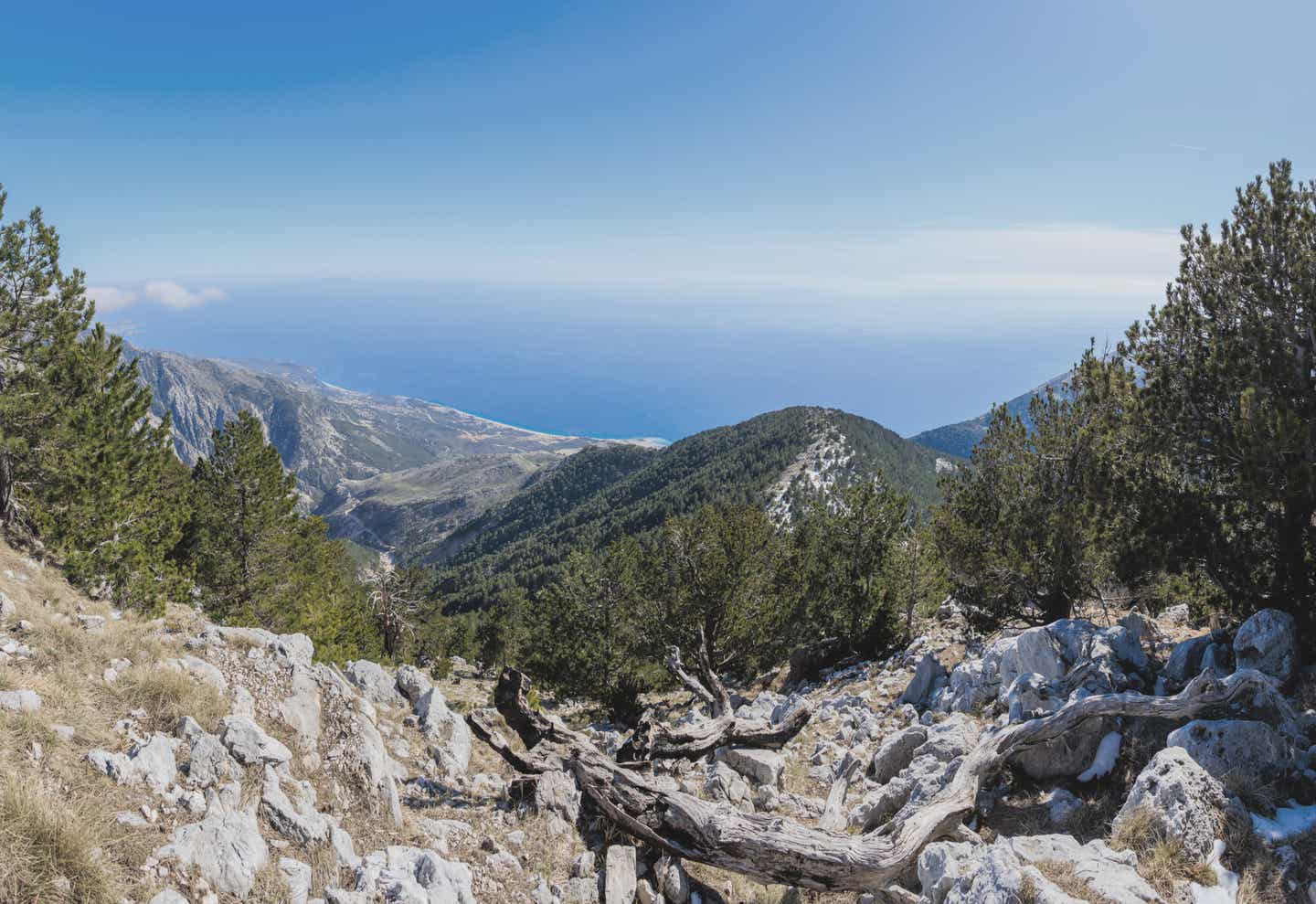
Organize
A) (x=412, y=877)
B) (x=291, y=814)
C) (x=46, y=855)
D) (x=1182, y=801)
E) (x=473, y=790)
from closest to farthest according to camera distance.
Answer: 1. (x=46, y=855)
2. (x=412, y=877)
3. (x=1182, y=801)
4. (x=291, y=814)
5. (x=473, y=790)

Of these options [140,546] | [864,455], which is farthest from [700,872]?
[864,455]

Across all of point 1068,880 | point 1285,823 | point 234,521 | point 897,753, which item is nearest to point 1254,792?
point 1285,823

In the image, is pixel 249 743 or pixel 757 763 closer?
pixel 249 743

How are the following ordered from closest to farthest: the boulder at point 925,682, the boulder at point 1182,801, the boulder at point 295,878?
the boulder at point 295,878
the boulder at point 1182,801
the boulder at point 925,682

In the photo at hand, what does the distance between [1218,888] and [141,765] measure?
10592 mm

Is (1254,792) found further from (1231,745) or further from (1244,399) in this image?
(1244,399)

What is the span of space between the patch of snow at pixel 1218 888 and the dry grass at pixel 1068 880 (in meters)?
1.01

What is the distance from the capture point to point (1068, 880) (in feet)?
18.7

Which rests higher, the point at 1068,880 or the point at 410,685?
the point at 1068,880

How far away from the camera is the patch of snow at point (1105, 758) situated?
8.09m

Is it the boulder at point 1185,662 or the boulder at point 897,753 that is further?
the boulder at point 897,753

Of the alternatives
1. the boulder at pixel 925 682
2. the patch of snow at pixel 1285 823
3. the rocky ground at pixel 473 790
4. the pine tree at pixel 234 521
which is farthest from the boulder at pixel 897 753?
the pine tree at pixel 234 521

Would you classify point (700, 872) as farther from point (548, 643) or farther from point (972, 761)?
point (548, 643)

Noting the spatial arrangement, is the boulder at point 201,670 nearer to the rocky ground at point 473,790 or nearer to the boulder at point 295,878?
the rocky ground at point 473,790
